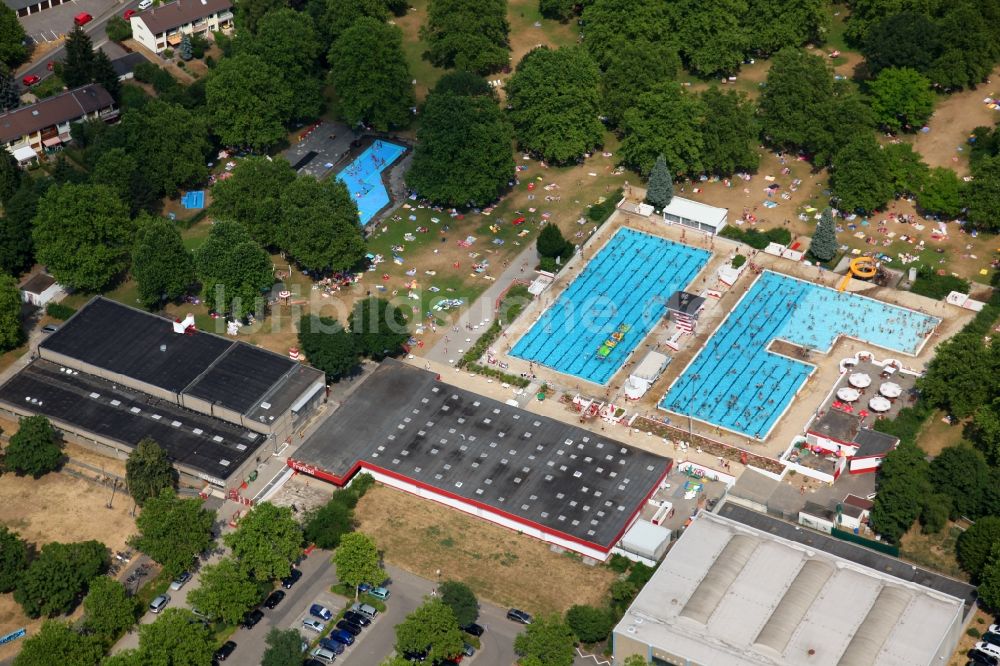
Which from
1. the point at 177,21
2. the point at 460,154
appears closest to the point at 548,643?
the point at 460,154

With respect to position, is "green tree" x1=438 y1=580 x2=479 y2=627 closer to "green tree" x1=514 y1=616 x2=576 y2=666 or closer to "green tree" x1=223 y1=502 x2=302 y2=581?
"green tree" x1=514 y1=616 x2=576 y2=666

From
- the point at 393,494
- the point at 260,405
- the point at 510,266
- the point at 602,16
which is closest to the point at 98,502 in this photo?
the point at 260,405

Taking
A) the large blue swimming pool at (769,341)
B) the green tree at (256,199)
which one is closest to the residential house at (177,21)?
the green tree at (256,199)

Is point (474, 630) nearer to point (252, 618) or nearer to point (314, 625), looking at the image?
point (314, 625)

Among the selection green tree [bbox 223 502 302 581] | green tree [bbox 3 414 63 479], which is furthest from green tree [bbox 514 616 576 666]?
green tree [bbox 3 414 63 479]

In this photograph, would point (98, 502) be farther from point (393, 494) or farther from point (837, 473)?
point (837, 473)
